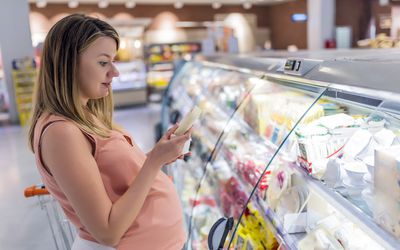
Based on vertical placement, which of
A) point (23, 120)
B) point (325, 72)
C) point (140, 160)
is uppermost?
point (325, 72)

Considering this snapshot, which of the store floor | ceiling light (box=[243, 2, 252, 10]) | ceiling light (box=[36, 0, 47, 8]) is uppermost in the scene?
ceiling light (box=[36, 0, 47, 8])

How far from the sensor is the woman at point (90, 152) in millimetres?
1058

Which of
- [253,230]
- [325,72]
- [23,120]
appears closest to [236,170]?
[253,230]

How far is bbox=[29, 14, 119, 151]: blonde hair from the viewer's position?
1137mm

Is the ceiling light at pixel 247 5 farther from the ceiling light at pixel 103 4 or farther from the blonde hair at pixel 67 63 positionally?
the blonde hair at pixel 67 63

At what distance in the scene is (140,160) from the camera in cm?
132

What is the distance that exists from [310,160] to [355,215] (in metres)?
0.38

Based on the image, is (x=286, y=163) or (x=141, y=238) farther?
(x=286, y=163)

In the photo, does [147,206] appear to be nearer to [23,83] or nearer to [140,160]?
[140,160]

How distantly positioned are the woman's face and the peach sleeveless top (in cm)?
14

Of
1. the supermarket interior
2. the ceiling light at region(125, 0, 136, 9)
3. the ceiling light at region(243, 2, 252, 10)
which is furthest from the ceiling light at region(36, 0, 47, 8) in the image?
the ceiling light at region(243, 2, 252, 10)

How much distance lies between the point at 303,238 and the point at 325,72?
67cm

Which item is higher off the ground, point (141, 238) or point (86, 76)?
point (86, 76)

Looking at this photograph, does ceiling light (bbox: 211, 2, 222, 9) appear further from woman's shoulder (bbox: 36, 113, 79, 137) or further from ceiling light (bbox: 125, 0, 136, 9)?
woman's shoulder (bbox: 36, 113, 79, 137)
